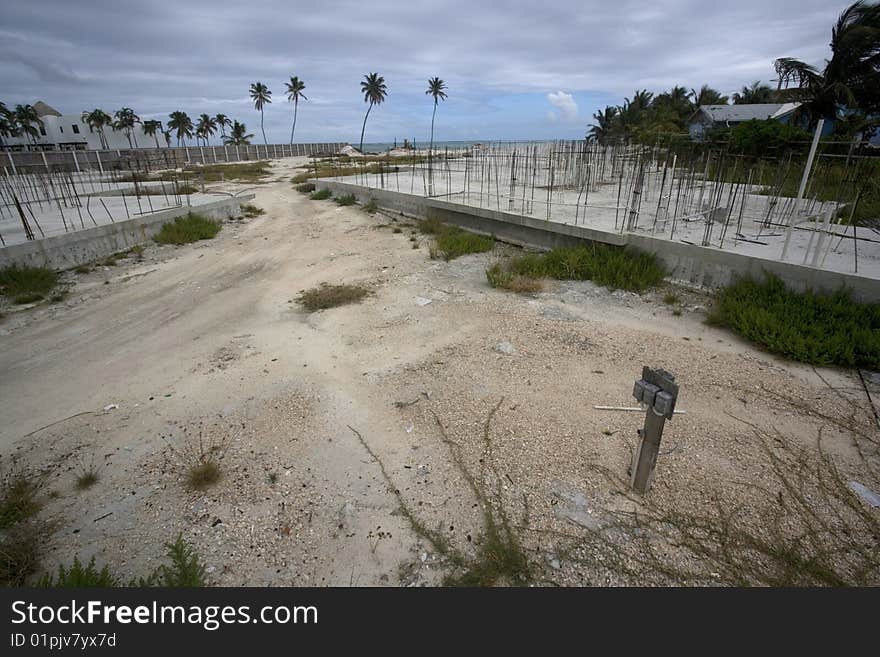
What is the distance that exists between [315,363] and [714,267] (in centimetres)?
545

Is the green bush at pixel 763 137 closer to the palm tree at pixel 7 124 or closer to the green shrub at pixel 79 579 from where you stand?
the green shrub at pixel 79 579

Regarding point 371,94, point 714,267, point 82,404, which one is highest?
point 371,94

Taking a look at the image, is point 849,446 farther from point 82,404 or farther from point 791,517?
point 82,404

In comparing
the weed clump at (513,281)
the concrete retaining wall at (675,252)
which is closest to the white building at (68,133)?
the concrete retaining wall at (675,252)

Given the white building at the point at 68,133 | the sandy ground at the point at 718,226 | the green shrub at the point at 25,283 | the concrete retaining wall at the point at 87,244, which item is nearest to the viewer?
the sandy ground at the point at 718,226

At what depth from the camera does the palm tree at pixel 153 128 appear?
150ft

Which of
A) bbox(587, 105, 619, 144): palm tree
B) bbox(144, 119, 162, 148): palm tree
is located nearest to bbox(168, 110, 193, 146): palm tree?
bbox(144, 119, 162, 148): palm tree

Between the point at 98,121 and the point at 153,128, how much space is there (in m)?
4.63

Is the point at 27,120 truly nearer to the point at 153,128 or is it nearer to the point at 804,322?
the point at 153,128

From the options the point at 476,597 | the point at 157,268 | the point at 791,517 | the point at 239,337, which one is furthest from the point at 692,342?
the point at 157,268

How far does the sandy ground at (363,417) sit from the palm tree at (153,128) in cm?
5041

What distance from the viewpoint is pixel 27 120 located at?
39.2m

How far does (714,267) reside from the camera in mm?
6047

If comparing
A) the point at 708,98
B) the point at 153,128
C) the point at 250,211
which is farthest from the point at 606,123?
the point at 153,128
